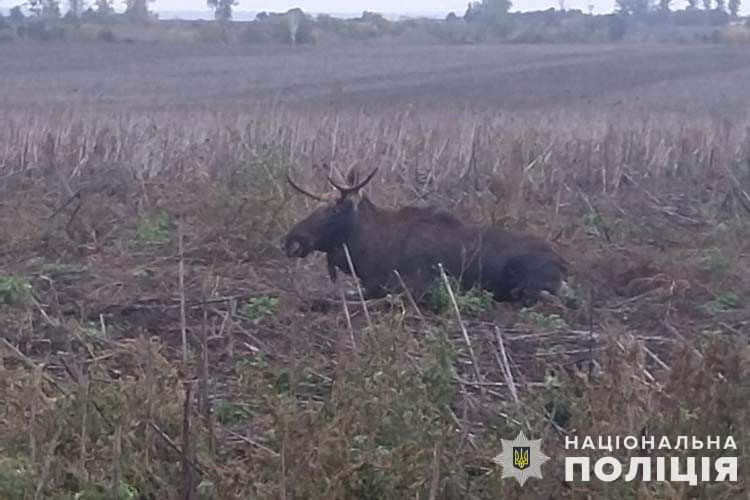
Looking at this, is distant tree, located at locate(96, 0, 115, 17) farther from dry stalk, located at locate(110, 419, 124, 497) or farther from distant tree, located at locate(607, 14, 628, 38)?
dry stalk, located at locate(110, 419, 124, 497)

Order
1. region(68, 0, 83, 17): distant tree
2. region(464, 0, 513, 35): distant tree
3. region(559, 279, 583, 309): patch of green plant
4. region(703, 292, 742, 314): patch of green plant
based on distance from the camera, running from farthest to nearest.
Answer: region(464, 0, 513, 35): distant tree < region(68, 0, 83, 17): distant tree < region(559, 279, 583, 309): patch of green plant < region(703, 292, 742, 314): patch of green plant

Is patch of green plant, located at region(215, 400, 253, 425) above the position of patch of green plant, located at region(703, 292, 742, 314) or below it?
above

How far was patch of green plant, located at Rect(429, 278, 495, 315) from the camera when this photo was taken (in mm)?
9820

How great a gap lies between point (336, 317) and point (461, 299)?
1123mm

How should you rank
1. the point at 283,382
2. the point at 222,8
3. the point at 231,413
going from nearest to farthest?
the point at 231,413 < the point at 283,382 < the point at 222,8

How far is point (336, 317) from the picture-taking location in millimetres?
9281

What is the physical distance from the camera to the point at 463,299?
32.7 ft

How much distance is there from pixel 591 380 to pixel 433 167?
849cm

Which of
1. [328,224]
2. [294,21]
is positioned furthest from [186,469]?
[294,21]

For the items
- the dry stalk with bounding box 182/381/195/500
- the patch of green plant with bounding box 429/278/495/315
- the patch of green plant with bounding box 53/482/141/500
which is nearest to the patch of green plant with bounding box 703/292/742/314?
the patch of green plant with bounding box 429/278/495/315

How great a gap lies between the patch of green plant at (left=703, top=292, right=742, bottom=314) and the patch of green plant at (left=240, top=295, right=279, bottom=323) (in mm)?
3109

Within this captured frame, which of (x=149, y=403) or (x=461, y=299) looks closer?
(x=149, y=403)

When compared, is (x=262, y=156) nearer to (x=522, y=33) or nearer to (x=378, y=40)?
(x=378, y=40)

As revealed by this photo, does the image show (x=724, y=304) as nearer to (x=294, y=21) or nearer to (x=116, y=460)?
(x=116, y=460)
